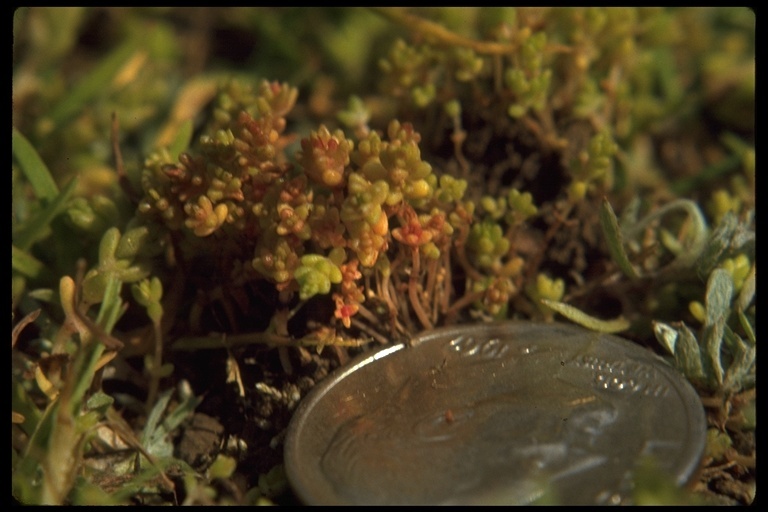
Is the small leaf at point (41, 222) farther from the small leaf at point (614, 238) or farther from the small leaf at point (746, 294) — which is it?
the small leaf at point (746, 294)

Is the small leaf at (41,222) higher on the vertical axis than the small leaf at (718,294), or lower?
lower

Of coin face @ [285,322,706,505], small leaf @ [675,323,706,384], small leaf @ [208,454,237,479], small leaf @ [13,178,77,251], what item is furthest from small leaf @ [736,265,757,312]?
small leaf @ [13,178,77,251]

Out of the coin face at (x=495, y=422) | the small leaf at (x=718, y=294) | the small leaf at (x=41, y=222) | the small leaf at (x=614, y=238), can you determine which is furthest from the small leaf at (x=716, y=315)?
the small leaf at (x=41, y=222)

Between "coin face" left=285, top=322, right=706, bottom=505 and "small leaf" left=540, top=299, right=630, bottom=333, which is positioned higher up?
"small leaf" left=540, top=299, right=630, bottom=333

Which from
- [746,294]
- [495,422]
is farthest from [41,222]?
[746,294]

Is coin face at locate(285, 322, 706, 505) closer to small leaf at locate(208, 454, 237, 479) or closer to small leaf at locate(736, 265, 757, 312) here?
small leaf at locate(208, 454, 237, 479)

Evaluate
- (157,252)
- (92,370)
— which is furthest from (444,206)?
(92,370)

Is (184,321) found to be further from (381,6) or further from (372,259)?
(381,6)

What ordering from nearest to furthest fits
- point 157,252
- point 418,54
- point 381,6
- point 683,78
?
point 157,252, point 418,54, point 381,6, point 683,78
